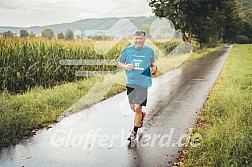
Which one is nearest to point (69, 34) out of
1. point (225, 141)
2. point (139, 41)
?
point (139, 41)

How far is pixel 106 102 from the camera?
355 inches

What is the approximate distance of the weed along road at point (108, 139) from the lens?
4.77 meters

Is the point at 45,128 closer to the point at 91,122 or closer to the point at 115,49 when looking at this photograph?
the point at 91,122

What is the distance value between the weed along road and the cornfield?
2860 millimetres

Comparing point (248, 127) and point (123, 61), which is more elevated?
point (123, 61)

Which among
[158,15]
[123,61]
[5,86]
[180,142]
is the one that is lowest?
[180,142]

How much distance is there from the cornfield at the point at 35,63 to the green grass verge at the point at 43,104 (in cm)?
68

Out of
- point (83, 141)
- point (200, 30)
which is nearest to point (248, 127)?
point (83, 141)

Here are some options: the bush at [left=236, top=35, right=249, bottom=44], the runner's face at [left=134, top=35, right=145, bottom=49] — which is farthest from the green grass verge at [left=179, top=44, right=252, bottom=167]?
the bush at [left=236, top=35, right=249, bottom=44]

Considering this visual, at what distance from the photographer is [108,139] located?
5.77 metres

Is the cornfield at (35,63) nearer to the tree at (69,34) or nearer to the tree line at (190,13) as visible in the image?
the tree at (69,34)

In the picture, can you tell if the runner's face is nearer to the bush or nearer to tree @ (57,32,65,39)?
tree @ (57,32,65,39)

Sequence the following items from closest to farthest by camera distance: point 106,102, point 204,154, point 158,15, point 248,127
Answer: point 204,154 → point 248,127 → point 106,102 → point 158,15

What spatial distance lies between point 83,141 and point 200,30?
3458 centimetres
